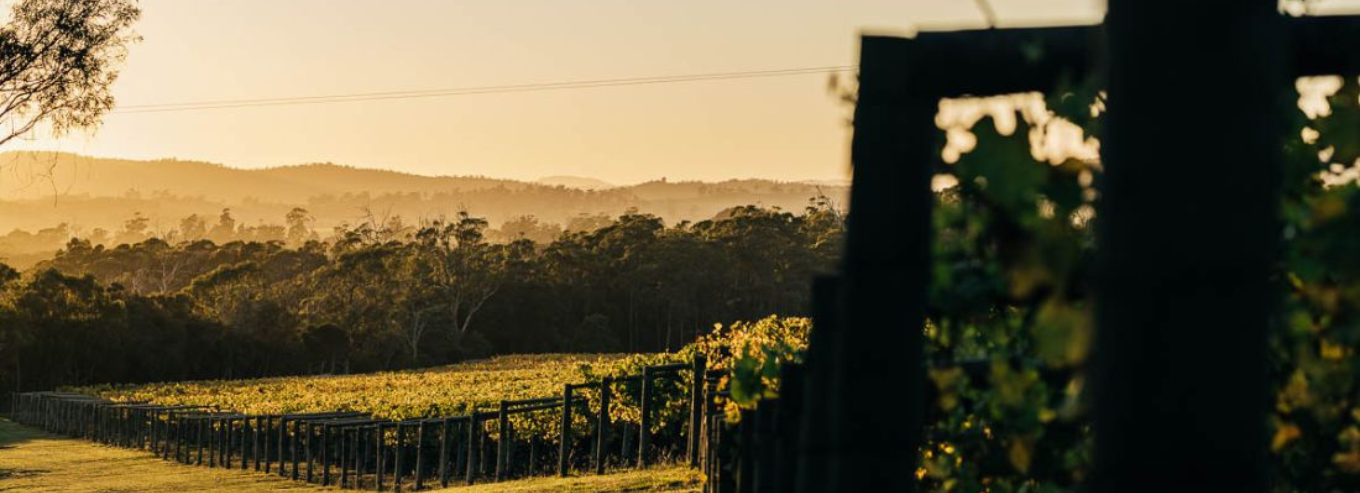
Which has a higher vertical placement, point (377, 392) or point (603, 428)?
point (603, 428)

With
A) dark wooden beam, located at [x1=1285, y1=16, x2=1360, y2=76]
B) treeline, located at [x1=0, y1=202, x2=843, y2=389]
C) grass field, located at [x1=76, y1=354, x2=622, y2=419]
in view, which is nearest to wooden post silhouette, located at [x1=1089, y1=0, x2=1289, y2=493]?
dark wooden beam, located at [x1=1285, y1=16, x2=1360, y2=76]

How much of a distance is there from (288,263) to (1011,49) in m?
106

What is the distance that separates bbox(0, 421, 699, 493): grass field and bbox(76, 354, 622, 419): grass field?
3.58 m

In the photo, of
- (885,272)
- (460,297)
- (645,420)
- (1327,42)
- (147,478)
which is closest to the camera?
(885,272)

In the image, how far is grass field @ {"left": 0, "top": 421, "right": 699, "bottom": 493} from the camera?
53.1 feet

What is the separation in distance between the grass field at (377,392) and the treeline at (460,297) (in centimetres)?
1116

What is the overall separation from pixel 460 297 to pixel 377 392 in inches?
2004

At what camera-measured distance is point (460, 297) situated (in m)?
98.5

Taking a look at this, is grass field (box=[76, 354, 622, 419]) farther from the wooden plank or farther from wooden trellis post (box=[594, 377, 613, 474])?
wooden trellis post (box=[594, 377, 613, 474])

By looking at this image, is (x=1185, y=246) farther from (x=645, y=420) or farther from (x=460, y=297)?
(x=460, y=297)

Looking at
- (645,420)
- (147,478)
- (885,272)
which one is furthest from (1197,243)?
(147,478)

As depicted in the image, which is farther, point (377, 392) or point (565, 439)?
point (377, 392)

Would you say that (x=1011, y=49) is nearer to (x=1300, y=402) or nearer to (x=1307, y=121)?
(x=1300, y=402)

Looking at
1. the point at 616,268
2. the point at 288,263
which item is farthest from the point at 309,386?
the point at 288,263
